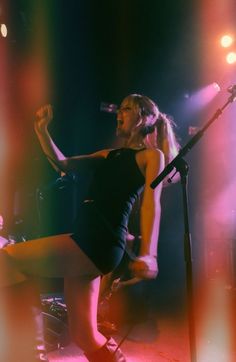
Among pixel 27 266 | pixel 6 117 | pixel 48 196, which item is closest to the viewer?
pixel 27 266

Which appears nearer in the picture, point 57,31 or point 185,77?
point 57,31

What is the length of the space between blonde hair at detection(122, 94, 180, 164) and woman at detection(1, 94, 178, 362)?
256 millimetres

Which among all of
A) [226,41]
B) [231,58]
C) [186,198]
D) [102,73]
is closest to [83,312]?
[186,198]

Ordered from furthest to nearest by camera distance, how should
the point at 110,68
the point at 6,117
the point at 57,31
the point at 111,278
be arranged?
1. the point at 110,68
2. the point at 57,31
3. the point at 6,117
4. the point at 111,278

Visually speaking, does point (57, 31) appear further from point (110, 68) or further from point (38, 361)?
point (38, 361)

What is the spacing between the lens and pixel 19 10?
4.00 metres

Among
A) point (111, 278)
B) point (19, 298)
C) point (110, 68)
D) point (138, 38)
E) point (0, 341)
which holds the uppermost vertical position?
point (138, 38)

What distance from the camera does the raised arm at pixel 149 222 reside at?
1653 millimetres

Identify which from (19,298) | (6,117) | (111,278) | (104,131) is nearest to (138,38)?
(104,131)

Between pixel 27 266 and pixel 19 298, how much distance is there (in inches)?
12.1

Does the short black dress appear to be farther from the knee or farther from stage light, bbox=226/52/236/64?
stage light, bbox=226/52/236/64

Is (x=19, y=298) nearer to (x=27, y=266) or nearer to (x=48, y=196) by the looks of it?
(x=27, y=266)

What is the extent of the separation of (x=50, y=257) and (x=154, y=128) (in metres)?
1.04

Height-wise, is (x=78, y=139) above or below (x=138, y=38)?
below
